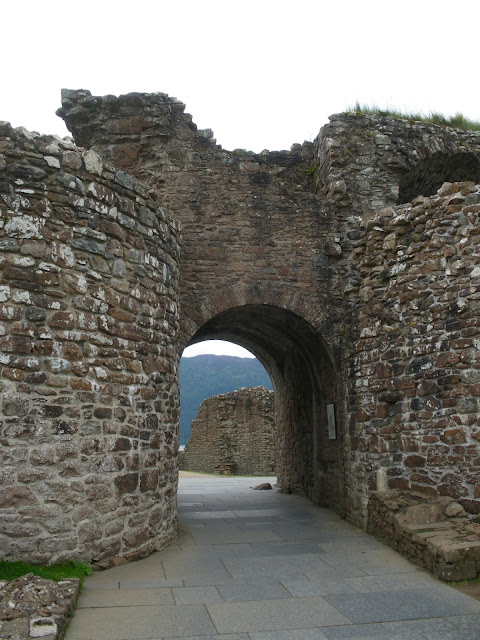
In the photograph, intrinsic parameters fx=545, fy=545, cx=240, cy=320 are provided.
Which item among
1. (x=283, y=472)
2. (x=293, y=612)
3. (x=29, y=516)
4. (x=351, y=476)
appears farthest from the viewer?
(x=283, y=472)

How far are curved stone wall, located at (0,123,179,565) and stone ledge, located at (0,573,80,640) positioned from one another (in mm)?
632

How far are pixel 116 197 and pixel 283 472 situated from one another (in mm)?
7950

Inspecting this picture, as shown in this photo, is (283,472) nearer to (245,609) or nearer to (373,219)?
(373,219)

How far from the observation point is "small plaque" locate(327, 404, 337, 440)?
8.66 metres

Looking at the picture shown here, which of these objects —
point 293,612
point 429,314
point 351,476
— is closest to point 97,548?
point 293,612

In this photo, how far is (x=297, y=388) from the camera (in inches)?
445

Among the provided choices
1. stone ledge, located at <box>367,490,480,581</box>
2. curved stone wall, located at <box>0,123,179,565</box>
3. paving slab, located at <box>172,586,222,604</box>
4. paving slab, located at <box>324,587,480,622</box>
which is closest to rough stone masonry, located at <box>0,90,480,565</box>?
curved stone wall, located at <box>0,123,179,565</box>

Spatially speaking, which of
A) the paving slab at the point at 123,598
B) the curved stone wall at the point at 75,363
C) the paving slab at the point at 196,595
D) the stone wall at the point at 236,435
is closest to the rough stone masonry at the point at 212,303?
the curved stone wall at the point at 75,363

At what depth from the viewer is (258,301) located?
841 cm

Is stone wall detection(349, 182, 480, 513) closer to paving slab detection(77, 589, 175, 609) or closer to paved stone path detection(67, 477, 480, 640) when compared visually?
paved stone path detection(67, 477, 480, 640)

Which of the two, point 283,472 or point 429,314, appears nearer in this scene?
point 429,314

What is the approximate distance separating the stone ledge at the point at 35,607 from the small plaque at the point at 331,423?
16.7 feet

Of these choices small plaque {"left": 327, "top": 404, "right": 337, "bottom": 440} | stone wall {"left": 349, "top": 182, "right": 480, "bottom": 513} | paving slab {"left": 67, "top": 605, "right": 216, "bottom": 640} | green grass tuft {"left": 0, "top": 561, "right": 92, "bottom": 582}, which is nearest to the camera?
paving slab {"left": 67, "top": 605, "right": 216, "bottom": 640}

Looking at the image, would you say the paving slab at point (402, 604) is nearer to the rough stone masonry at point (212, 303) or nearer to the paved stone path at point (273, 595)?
the paved stone path at point (273, 595)
